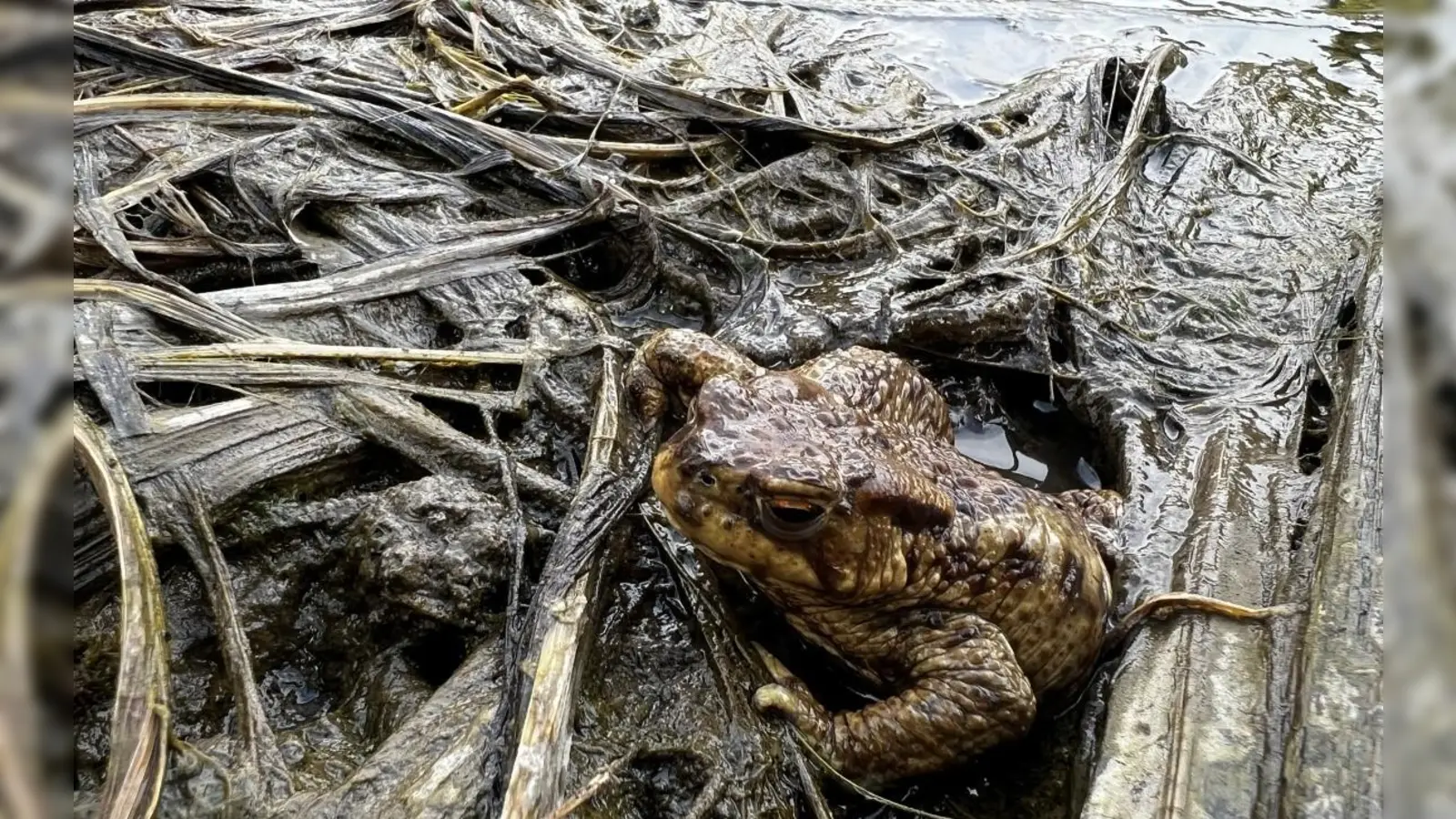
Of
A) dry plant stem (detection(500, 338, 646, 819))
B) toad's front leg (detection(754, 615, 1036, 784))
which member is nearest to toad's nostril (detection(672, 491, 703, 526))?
dry plant stem (detection(500, 338, 646, 819))

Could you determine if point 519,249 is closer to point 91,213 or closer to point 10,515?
point 91,213

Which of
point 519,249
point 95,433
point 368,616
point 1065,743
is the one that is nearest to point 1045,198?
point 519,249

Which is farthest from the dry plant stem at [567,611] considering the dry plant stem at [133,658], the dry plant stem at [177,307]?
the dry plant stem at [177,307]

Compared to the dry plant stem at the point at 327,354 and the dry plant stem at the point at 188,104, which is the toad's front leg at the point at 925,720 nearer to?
the dry plant stem at the point at 327,354

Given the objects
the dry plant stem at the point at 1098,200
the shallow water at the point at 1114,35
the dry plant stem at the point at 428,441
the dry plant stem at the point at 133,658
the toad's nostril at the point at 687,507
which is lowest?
the dry plant stem at the point at 133,658

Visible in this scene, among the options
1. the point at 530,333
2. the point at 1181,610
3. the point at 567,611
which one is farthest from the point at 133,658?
the point at 1181,610

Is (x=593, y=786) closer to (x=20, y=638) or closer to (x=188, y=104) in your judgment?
(x=20, y=638)
